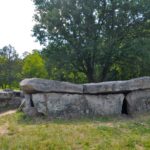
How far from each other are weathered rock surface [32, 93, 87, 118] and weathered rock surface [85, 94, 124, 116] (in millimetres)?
263

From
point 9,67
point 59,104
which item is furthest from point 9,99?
point 9,67

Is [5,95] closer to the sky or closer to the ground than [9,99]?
closer to the sky

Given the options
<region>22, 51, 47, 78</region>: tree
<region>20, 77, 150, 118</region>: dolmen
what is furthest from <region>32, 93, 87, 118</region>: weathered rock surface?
<region>22, 51, 47, 78</region>: tree

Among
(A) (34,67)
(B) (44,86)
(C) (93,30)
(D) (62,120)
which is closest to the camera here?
(D) (62,120)

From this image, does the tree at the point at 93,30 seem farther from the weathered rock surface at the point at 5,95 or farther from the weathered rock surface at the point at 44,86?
the weathered rock surface at the point at 44,86

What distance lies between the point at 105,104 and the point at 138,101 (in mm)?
1181

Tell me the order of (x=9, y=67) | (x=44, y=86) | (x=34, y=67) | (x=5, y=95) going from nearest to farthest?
(x=44, y=86)
(x=5, y=95)
(x=34, y=67)
(x=9, y=67)

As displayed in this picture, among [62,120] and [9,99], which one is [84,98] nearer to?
[62,120]

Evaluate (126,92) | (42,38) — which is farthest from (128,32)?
(126,92)

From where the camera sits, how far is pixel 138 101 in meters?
9.62

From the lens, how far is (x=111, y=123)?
7.86 m

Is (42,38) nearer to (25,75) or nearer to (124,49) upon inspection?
(124,49)

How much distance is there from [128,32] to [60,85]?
32.3 ft

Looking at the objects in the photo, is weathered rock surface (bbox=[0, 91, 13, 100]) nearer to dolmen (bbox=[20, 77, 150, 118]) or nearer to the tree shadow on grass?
dolmen (bbox=[20, 77, 150, 118])
